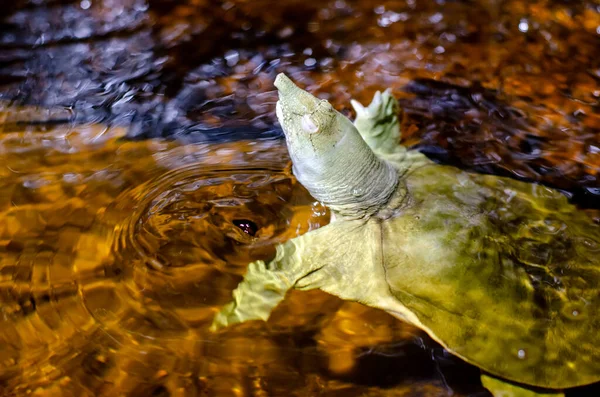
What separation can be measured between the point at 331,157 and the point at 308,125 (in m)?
0.14

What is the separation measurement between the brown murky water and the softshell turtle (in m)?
0.17

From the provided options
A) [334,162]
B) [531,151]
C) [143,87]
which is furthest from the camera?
[143,87]

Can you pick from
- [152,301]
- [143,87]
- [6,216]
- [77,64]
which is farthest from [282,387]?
[77,64]

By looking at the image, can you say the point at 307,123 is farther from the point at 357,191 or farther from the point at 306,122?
the point at 357,191

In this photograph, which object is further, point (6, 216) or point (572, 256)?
point (6, 216)

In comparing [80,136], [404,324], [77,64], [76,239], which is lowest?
[404,324]

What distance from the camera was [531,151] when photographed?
7.03 ft

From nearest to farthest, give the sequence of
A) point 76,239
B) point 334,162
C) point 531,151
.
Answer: point 334,162 < point 76,239 < point 531,151

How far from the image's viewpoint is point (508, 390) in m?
1.59

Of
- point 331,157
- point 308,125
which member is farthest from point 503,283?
point 308,125

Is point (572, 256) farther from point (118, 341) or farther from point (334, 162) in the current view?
point (118, 341)

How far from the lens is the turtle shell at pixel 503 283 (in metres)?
1.48

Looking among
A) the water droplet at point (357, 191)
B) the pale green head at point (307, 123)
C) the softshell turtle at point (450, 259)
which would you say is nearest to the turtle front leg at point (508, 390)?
the softshell turtle at point (450, 259)

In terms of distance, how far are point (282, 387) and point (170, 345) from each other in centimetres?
38
